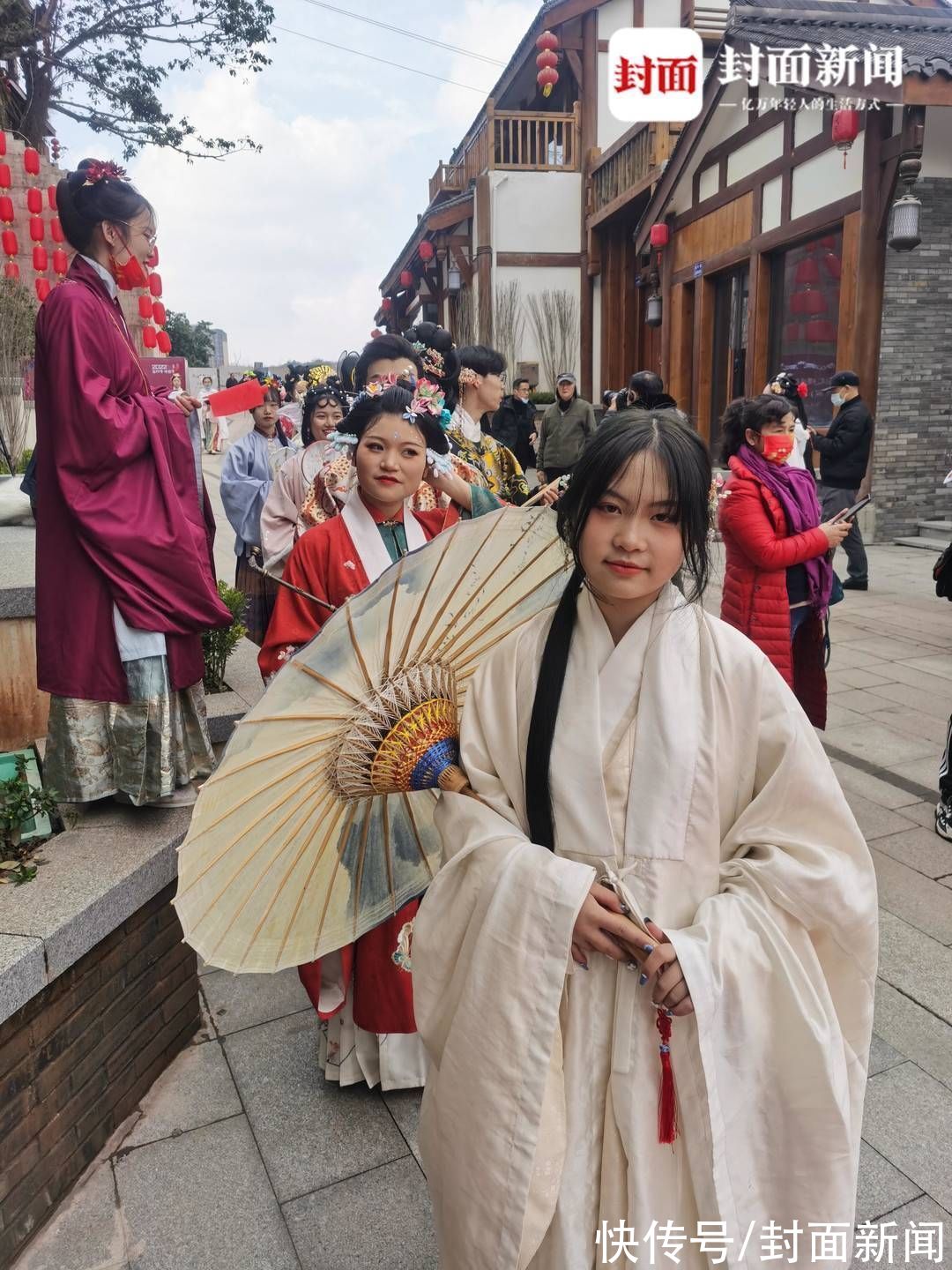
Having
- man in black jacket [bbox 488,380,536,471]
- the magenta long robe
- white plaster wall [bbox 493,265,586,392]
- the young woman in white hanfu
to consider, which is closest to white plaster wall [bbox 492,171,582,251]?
white plaster wall [bbox 493,265,586,392]

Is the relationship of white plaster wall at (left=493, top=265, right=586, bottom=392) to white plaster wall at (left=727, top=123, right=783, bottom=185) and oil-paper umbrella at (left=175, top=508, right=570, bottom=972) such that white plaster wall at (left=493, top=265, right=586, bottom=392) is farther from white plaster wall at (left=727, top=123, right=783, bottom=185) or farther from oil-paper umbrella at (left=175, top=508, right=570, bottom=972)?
oil-paper umbrella at (left=175, top=508, right=570, bottom=972)

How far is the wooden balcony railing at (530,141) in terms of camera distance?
675 inches

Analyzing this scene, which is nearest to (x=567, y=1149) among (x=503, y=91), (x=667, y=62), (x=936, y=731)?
(x=936, y=731)

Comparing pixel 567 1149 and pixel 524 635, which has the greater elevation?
pixel 524 635

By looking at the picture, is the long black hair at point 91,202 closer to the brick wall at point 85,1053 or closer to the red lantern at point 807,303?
the brick wall at point 85,1053

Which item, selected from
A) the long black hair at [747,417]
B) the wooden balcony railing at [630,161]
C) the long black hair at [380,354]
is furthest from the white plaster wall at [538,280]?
the long black hair at [380,354]

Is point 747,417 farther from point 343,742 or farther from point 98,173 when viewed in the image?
point 343,742

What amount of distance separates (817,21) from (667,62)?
1.72 metres

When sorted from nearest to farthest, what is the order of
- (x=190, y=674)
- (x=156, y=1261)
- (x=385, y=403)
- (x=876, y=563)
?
1. (x=156, y=1261)
2. (x=385, y=403)
3. (x=190, y=674)
4. (x=876, y=563)

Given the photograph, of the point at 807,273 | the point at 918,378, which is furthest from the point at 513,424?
the point at 918,378

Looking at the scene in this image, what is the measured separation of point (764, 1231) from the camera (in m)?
1.34

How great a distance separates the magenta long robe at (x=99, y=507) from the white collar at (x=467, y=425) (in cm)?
141

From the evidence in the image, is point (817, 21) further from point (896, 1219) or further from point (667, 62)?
point (896, 1219)

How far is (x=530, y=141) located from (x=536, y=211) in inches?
57.0
